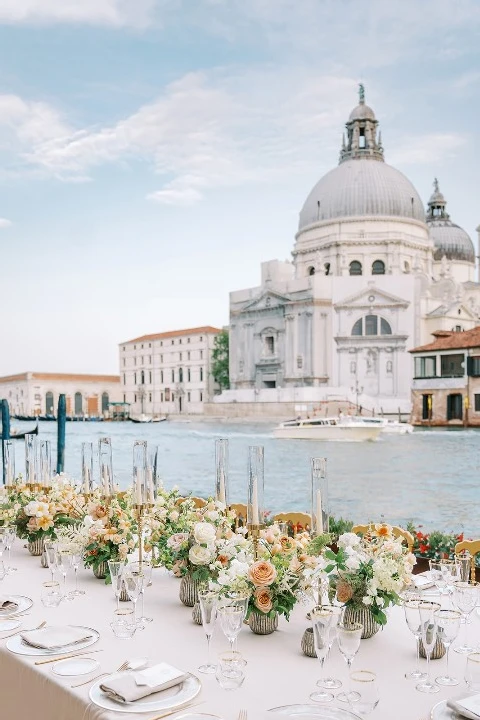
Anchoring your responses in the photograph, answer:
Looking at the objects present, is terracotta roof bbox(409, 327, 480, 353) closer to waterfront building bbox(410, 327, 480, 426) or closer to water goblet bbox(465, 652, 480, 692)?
waterfront building bbox(410, 327, 480, 426)

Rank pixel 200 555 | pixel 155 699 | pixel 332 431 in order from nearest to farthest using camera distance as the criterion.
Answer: pixel 155 699 → pixel 200 555 → pixel 332 431

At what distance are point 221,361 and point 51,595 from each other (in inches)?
1977

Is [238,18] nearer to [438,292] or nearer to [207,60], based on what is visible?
[207,60]

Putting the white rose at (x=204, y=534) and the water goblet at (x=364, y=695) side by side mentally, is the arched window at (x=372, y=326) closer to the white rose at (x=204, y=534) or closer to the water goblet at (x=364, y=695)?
the white rose at (x=204, y=534)

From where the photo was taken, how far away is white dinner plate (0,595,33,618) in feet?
7.80

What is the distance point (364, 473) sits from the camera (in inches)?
750

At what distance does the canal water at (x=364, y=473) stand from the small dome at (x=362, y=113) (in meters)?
26.3

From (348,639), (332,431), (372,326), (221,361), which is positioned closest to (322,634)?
(348,639)

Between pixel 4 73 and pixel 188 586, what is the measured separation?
28.0ft

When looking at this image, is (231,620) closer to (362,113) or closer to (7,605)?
(7,605)

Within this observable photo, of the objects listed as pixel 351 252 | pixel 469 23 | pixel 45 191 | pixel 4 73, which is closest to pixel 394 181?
pixel 351 252

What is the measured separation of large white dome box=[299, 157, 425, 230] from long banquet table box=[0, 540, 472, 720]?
1720 inches

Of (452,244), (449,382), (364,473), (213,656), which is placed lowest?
(364,473)

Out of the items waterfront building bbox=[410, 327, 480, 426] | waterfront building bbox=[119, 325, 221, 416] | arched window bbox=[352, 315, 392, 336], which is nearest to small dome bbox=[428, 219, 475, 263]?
arched window bbox=[352, 315, 392, 336]
